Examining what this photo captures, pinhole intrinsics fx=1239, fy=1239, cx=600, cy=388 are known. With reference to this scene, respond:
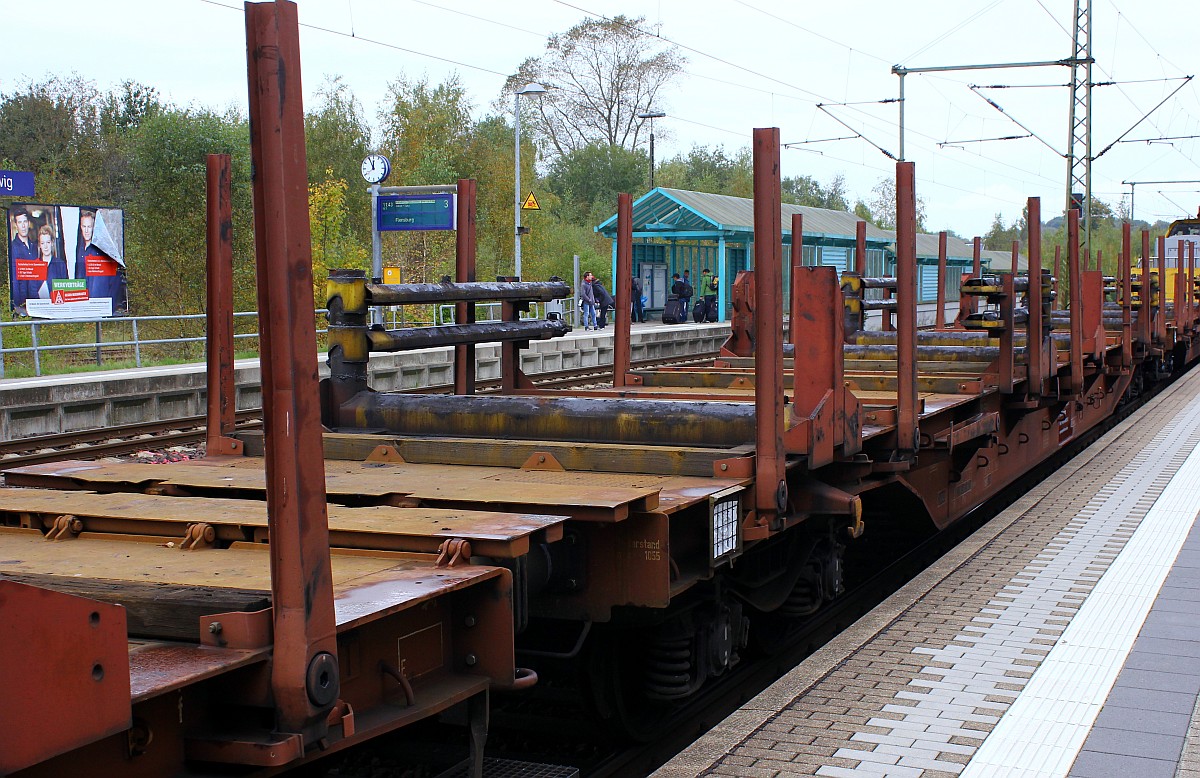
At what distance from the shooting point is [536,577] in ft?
13.6

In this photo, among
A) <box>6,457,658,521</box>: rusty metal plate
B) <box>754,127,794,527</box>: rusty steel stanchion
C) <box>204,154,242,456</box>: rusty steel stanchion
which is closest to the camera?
<box>6,457,658,521</box>: rusty metal plate

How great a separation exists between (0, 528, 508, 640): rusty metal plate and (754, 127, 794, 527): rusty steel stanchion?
1.85 metres

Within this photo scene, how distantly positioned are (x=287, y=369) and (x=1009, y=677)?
4.04 metres

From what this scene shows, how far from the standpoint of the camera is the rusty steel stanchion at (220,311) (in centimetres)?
523

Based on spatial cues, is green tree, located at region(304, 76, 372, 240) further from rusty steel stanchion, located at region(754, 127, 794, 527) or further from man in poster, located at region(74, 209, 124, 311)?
rusty steel stanchion, located at region(754, 127, 794, 527)

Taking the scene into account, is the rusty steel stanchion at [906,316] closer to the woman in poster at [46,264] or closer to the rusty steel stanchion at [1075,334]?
the rusty steel stanchion at [1075,334]

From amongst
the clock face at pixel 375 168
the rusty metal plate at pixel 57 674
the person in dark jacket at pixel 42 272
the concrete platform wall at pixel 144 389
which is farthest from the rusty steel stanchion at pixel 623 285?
the person in dark jacket at pixel 42 272

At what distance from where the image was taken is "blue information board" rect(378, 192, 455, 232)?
60.2 feet

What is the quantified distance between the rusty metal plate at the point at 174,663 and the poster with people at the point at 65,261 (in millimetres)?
17819

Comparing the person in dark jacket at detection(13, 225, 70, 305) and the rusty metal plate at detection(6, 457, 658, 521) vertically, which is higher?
the person in dark jacket at detection(13, 225, 70, 305)

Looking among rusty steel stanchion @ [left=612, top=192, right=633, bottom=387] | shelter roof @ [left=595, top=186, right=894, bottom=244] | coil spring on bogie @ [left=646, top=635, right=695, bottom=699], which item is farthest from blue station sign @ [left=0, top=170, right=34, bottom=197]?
shelter roof @ [left=595, top=186, right=894, bottom=244]

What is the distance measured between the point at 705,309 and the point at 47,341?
1833 centimetres

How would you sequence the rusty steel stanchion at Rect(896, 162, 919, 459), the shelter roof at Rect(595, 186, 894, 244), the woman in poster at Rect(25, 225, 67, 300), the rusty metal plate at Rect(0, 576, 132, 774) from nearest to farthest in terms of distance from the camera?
the rusty metal plate at Rect(0, 576, 132, 774)
the rusty steel stanchion at Rect(896, 162, 919, 459)
the woman in poster at Rect(25, 225, 67, 300)
the shelter roof at Rect(595, 186, 894, 244)

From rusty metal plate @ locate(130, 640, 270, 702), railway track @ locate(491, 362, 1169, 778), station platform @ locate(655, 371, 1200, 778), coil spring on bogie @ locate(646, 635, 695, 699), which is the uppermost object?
rusty metal plate @ locate(130, 640, 270, 702)
